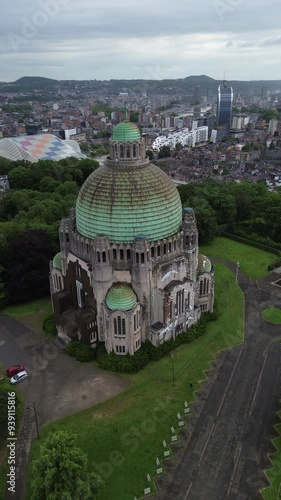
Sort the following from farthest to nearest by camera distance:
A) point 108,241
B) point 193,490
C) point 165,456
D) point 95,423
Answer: point 108,241 < point 95,423 < point 165,456 < point 193,490

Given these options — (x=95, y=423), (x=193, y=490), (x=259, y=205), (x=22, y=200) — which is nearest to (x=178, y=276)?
(x=95, y=423)

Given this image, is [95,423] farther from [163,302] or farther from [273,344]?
[273,344]

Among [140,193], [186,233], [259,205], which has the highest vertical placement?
[140,193]

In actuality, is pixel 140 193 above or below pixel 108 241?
above

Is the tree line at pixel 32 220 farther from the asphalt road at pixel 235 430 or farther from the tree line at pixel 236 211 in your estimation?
the asphalt road at pixel 235 430

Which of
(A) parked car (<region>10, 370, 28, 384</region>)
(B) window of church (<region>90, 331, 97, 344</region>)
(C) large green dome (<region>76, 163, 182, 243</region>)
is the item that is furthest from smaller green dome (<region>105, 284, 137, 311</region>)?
(A) parked car (<region>10, 370, 28, 384</region>)

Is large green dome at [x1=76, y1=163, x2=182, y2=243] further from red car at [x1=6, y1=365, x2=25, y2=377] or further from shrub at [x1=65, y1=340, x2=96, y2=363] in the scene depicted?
red car at [x1=6, y1=365, x2=25, y2=377]
